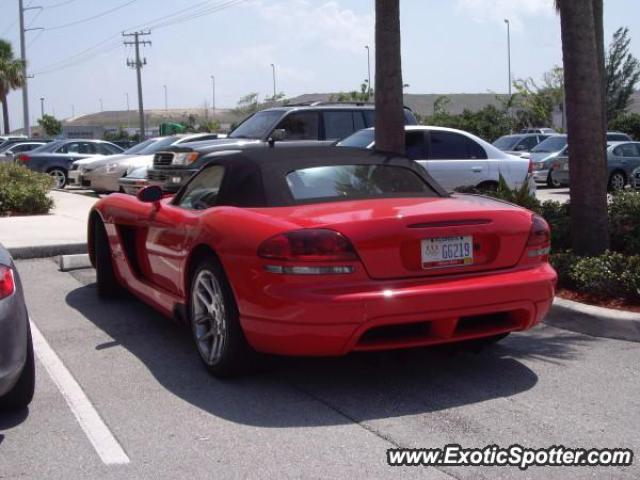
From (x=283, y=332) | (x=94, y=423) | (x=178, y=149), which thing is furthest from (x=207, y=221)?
(x=178, y=149)

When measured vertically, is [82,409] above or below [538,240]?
below

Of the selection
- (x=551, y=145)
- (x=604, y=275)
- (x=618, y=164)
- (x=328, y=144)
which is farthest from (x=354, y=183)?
(x=551, y=145)

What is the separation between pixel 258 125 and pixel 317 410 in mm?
10763

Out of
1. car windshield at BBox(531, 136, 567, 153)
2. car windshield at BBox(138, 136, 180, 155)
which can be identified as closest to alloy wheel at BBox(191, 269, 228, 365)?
car windshield at BBox(138, 136, 180, 155)

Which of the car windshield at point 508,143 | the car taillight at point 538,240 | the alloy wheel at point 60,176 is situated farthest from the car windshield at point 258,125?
the car windshield at point 508,143

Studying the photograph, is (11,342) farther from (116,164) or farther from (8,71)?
(8,71)

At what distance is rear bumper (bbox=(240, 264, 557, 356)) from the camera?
4.51 meters

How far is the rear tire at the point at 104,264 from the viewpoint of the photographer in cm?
742

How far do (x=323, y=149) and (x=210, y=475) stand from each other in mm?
2778

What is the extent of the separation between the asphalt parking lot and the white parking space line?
16mm

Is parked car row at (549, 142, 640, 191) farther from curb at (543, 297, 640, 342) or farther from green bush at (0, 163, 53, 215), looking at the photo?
curb at (543, 297, 640, 342)

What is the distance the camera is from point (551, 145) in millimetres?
24438

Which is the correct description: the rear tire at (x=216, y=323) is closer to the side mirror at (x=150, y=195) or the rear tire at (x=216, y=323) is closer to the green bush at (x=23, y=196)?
the side mirror at (x=150, y=195)

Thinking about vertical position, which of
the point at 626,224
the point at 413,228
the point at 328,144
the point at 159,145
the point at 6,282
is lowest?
the point at 626,224
